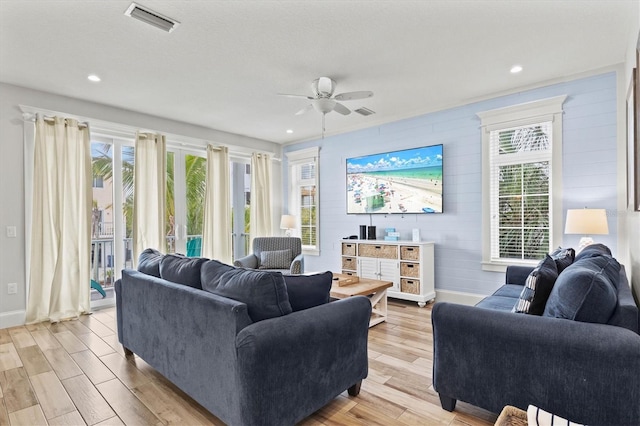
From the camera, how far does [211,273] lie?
2166 millimetres

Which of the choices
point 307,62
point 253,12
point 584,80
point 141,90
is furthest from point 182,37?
point 584,80

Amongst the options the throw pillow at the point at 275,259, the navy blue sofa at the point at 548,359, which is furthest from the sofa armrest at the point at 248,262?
the navy blue sofa at the point at 548,359

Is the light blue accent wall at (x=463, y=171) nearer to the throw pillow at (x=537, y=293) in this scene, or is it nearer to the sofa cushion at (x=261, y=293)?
the throw pillow at (x=537, y=293)

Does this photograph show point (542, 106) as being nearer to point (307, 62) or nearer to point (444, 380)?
point (307, 62)

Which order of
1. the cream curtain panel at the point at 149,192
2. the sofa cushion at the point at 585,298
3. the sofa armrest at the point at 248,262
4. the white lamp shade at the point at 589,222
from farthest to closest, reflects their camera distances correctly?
the sofa armrest at the point at 248,262 < the cream curtain panel at the point at 149,192 < the white lamp shade at the point at 589,222 < the sofa cushion at the point at 585,298

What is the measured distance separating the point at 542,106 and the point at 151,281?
14.8 feet

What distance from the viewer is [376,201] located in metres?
5.48

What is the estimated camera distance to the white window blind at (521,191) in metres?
4.02

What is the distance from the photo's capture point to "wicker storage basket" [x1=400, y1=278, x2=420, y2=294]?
15.0 ft

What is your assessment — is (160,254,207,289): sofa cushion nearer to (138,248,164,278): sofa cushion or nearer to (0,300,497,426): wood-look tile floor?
(138,248,164,278): sofa cushion

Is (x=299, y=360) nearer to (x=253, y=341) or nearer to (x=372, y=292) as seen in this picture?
(x=253, y=341)

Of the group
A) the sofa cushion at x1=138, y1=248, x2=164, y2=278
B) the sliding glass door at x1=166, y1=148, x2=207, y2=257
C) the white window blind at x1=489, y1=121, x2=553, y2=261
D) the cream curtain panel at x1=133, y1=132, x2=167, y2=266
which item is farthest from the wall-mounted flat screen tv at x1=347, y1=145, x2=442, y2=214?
the sofa cushion at x1=138, y1=248, x2=164, y2=278

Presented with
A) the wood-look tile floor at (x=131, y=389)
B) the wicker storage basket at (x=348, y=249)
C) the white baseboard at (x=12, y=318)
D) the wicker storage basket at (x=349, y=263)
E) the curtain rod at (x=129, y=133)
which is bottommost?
the wood-look tile floor at (x=131, y=389)

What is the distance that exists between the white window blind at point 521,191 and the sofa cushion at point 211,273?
3624 mm
